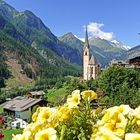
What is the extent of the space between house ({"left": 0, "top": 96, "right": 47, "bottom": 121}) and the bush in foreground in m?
67.4

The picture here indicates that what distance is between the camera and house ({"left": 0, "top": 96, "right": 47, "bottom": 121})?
249 ft

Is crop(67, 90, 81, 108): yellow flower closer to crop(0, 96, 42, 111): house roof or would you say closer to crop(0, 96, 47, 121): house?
crop(0, 96, 47, 121): house

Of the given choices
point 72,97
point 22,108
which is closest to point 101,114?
point 72,97

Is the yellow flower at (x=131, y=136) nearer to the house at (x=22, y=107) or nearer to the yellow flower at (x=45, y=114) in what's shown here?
the yellow flower at (x=45, y=114)

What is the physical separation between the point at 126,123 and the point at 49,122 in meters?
0.94

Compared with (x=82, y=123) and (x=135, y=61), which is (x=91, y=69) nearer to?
(x=135, y=61)

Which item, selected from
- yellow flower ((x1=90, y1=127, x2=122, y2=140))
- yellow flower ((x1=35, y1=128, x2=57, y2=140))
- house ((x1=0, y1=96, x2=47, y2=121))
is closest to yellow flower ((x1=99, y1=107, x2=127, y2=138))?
yellow flower ((x1=90, y1=127, x2=122, y2=140))

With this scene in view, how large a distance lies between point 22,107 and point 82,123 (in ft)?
249

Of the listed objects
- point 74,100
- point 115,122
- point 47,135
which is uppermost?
point 74,100

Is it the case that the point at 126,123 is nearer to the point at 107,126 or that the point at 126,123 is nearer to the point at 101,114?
the point at 107,126

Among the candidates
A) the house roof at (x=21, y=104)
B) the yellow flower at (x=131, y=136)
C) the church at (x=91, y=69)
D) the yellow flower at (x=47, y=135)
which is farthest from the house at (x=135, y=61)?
the yellow flower at (x=131, y=136)

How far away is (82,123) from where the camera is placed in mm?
4043

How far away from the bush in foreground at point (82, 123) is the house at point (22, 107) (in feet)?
221

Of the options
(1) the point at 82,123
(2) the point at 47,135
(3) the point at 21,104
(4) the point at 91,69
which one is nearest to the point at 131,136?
(2) the point at 47,135
